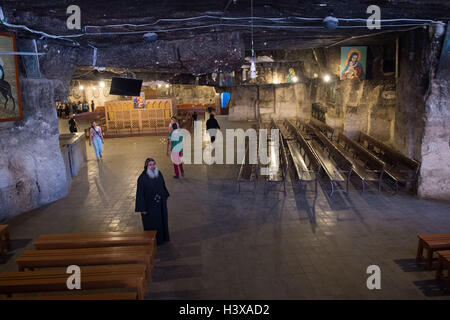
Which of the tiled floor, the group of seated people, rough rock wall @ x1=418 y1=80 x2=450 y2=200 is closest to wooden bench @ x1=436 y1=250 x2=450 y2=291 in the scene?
the tiled floor

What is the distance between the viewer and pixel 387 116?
12.8 m

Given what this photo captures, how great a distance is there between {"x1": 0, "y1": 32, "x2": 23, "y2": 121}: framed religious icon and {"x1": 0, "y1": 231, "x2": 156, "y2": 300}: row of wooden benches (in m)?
3.32

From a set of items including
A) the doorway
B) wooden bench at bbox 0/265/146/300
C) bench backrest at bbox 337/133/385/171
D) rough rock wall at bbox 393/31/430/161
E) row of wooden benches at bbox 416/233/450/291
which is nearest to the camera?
wooden bench at bbox 0/265/146/300

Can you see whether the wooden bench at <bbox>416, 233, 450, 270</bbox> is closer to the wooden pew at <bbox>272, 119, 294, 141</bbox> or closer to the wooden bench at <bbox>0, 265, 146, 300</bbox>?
the wooden bench at <bbox>0, 265, 146, 300</bbox>

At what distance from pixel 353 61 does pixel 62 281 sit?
429 inches

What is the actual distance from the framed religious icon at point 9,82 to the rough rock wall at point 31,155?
0.52 metres

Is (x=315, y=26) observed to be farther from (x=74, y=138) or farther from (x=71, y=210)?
(x=74, y=138)

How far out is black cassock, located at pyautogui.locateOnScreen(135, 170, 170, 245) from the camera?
238 inches

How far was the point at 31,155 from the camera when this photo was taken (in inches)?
328

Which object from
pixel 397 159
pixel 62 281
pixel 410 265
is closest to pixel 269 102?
pixel 397 159

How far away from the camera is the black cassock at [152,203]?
19.9ft

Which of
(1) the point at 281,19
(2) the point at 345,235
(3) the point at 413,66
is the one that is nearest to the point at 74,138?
(1) the point at 281,19

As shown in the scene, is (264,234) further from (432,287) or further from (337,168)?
(337,168)

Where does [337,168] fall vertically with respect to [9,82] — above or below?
below
